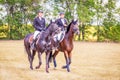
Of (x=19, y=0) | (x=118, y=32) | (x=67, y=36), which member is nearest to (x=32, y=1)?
(x=19, y=0)

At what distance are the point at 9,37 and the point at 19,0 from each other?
437 centimetres

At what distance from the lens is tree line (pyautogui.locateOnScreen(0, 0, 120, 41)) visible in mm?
41281

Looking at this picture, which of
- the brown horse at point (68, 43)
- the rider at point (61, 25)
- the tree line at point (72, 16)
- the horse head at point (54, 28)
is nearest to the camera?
the horse head at point (54, 28)

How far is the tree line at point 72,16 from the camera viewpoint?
135 feet

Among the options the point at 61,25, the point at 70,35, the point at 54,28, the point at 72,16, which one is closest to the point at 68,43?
the point at 70,35

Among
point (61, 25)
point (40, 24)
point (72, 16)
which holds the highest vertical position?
point (40, 24)

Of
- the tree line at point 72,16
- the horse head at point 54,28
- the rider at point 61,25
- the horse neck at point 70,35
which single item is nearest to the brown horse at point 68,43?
the horse neck at point 70,35

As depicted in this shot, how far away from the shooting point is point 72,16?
42.5 metres

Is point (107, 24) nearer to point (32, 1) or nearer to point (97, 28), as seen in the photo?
point (97, 28)

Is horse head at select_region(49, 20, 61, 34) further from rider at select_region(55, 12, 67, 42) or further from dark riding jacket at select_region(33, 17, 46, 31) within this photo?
dark riding jacket at select_region(33, 17, 46, 31)

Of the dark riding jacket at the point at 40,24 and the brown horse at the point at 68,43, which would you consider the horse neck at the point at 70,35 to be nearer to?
the brown horse at the point at 68,43

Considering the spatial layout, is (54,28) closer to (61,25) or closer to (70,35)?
(70,35)

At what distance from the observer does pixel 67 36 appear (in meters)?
14.1

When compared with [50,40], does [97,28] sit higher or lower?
lower
